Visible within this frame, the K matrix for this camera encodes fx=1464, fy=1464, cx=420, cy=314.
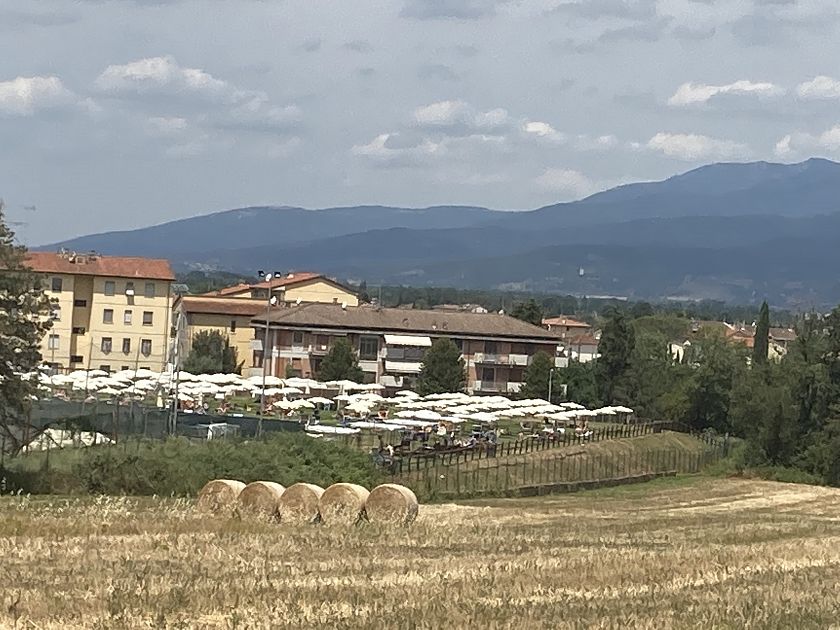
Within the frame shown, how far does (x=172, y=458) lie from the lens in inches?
1725

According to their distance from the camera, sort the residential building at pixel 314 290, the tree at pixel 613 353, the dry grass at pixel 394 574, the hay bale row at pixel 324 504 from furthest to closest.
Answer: the residential building at pixel 314 290
the tree at pixel 613 353
the hay bale row at pixel 324 504
the dry grass at pixel 394 574

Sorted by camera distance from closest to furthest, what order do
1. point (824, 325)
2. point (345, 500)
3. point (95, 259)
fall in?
point (345, 500), point (824, 325), point (95, 259)

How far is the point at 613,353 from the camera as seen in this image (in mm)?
113125

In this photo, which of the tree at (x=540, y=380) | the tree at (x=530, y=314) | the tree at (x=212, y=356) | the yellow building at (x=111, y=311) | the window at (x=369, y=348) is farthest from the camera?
the tree at (x=530, y=314)

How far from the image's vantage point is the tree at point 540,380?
11388 centimetres

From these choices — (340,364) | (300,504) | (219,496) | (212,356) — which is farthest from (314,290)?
(300,504)

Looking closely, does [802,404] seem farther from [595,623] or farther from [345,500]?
[595,623]

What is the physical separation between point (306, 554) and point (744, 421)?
219 feet

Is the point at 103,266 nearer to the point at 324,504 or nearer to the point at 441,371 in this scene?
the point at 441,371

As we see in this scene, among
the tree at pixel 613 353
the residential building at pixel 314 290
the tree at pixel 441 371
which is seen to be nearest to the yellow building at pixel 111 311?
the tree at pixel 441 371

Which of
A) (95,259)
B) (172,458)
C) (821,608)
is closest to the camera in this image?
(821,608)

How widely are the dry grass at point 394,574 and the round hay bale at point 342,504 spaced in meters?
1.25

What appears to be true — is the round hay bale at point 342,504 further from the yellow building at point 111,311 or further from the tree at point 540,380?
the yellow building at point 111,311

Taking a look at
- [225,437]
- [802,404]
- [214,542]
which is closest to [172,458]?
[225,437]
